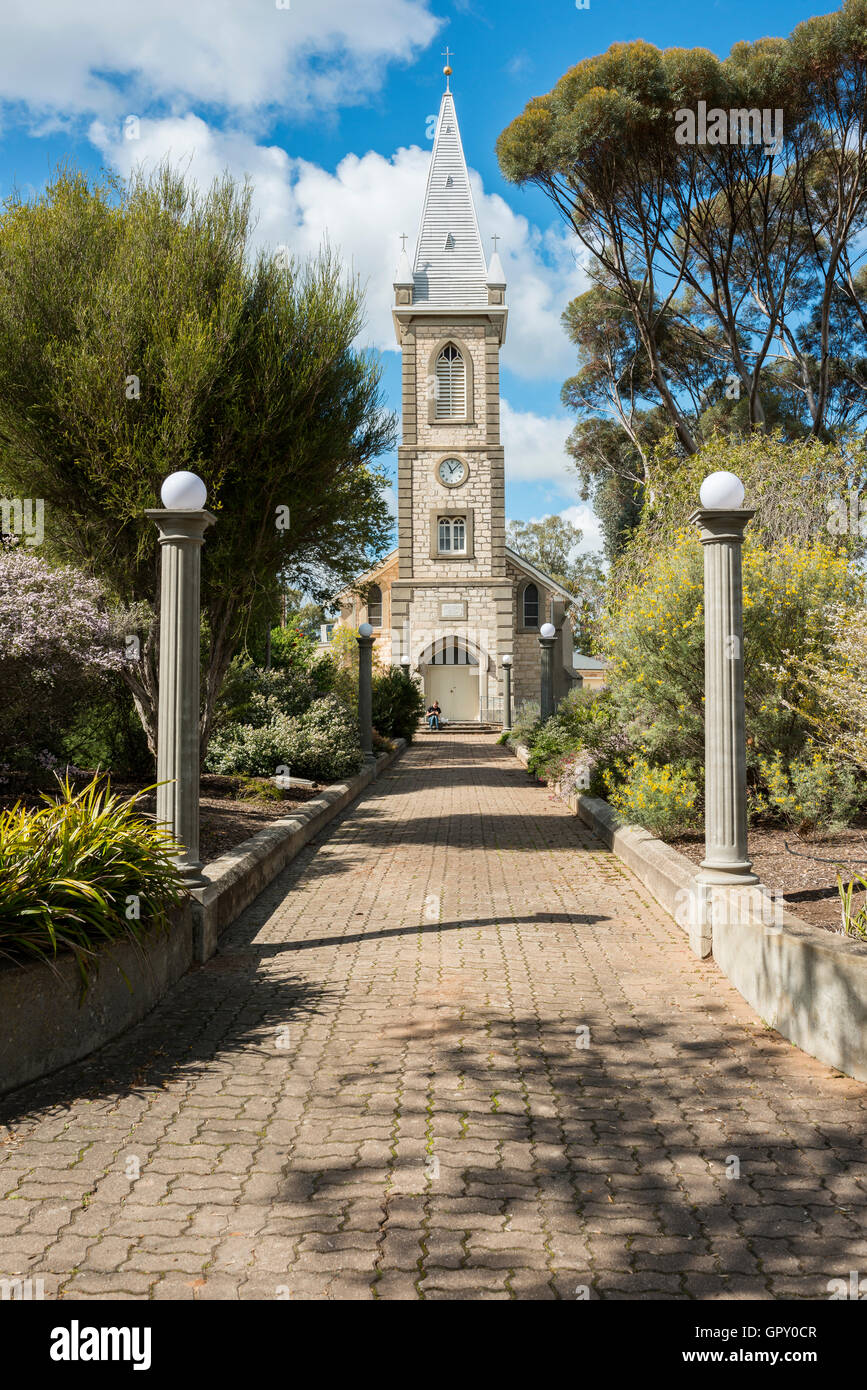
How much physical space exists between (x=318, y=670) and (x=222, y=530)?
1212 cm

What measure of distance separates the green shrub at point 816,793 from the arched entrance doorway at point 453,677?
88.5 feet

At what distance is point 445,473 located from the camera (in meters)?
35.8

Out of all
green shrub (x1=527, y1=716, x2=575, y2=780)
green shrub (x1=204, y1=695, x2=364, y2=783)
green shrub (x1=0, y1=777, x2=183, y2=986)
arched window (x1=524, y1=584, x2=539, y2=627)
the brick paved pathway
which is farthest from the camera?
arched window (x1=524, y1=584, x2=539, y2=627)

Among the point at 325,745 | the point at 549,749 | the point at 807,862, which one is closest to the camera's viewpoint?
the point at 807,862

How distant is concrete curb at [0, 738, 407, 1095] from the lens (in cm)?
412

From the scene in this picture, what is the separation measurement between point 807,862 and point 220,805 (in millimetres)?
6505

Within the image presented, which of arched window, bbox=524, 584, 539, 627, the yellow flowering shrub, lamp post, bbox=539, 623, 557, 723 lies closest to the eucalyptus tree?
lamp post, bbox=539, 623, 557, 723

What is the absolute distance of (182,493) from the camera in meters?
6.20

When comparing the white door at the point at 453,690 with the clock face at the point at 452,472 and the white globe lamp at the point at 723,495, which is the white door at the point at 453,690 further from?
the white globe lamp at the point at 723,495

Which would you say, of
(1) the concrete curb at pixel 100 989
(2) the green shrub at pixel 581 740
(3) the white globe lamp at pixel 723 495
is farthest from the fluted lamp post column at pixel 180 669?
(2) the green shrub at pixel 581 740

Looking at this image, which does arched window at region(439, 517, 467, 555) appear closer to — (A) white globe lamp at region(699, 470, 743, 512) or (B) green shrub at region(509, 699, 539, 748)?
(B) green shrub at region(509, 699, 539, 748)

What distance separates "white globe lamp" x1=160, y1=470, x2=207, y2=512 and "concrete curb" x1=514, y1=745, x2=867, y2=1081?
13.1ft

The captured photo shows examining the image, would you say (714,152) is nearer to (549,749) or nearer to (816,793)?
(549,749)

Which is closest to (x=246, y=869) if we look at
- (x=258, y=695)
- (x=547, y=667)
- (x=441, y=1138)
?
(x=441, y=1138)
